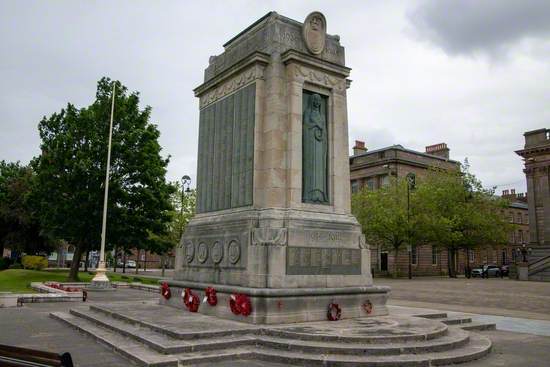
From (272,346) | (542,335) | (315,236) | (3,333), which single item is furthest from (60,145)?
(542,335)

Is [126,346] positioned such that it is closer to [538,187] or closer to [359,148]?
[538,187]

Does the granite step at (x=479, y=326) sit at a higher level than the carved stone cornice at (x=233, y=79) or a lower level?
lower

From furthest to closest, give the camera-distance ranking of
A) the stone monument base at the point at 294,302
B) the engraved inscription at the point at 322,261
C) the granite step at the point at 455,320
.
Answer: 1. the granite step at the point at 455,320
2. the engraved inscription at the point at 322,261
3. the stone monument base at the point at 294,302

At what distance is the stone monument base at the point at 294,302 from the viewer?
11125 millimetres

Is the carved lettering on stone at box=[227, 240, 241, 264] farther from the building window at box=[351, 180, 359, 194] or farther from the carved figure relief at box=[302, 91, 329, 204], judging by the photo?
the building window at box=[351, 180, 359, 194]

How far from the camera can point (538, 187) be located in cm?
5669

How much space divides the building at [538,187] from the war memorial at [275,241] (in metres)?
49.4

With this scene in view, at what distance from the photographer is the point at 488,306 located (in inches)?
814

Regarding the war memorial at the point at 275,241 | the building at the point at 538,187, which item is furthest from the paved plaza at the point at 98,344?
the building at the point at 538,187

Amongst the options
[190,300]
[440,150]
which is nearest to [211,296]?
[190,300]

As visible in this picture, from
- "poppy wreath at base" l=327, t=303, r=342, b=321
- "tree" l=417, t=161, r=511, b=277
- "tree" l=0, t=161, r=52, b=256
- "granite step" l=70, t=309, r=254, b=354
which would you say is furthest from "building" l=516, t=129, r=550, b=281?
"granite step" l=70, t=309, r=254, b=354

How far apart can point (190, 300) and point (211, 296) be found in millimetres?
1200

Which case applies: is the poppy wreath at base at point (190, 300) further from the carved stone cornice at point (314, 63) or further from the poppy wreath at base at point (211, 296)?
the carved stone cornice at point (314, 63)

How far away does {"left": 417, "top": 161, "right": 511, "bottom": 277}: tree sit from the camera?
5059cm
